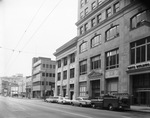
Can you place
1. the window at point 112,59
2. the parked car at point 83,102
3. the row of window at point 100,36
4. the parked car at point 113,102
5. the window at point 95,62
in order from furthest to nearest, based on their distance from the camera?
1. the window at point 95,62
2. the row of window at point 100,36
3. the window at point 112,59
4. the parked car at point 83,102
5. the parked car at point 113,102

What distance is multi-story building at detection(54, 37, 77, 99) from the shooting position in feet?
186

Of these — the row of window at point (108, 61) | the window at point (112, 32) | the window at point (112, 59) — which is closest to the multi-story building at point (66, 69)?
the row of window at point (108, 61)

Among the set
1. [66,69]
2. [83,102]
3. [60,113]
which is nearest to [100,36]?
[83,102]

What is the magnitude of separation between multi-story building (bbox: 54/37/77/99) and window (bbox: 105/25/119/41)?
14143 millimetres

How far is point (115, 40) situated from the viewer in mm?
38781

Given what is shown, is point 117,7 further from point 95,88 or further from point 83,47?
point 95,88

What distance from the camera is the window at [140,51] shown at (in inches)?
1239

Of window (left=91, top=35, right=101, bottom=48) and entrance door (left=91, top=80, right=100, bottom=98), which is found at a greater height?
window (left=91, top=35, right=101, bottom=48)

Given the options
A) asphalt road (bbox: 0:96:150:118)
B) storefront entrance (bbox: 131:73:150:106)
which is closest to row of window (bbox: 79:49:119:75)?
storefront entrance (bbox: 131:73:150:106)

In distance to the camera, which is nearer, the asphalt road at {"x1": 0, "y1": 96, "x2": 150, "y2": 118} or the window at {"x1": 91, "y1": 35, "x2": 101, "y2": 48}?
the asphalt road at {"x1": 0, "y1": 96, "x2": 150, "y2": 118}

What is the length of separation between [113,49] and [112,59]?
1.75 metres

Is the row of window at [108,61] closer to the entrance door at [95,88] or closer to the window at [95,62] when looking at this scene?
the window at [95,62]

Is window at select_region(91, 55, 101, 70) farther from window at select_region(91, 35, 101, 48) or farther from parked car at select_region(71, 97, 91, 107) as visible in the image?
parked car at select_region(71, 97, 91, 107)

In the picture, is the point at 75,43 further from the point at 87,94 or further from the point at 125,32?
the point at 125,32
